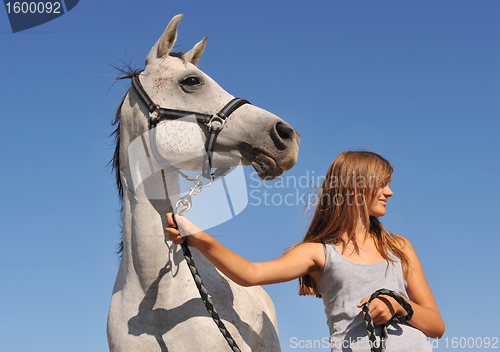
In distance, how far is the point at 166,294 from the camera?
2717 millimetres

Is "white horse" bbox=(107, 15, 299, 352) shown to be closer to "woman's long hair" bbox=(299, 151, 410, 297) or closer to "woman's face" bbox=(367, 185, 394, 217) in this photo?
"woman's long hair" bbox=(299, 151, 410, 297)

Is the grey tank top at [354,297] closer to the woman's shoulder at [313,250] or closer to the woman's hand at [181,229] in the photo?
the woman's shoulder at [313,250]

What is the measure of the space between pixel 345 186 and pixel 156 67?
5.70 feet

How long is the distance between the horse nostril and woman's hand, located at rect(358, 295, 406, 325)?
123 cm

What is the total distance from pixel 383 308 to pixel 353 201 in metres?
0.70

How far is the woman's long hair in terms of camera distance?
8.27 feet

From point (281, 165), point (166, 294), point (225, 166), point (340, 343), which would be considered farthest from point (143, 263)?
point (340, 343)

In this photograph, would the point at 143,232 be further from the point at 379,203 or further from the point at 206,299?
the point at 379,203

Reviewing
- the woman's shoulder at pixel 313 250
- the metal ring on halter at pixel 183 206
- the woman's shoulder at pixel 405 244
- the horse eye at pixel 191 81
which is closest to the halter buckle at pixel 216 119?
the horse eye at pixel 191 81

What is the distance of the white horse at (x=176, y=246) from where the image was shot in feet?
8.67

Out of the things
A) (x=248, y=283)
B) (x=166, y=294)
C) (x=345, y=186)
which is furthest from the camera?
(x=166, y=294)

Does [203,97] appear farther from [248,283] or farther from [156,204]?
[248,283]

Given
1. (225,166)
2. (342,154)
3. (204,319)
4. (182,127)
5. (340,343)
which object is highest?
(182,127)

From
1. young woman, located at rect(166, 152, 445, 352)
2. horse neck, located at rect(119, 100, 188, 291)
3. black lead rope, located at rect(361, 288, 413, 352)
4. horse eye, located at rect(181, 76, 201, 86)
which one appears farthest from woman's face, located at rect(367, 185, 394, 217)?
horse eye, located at rect(181, 76, 201, 86)
